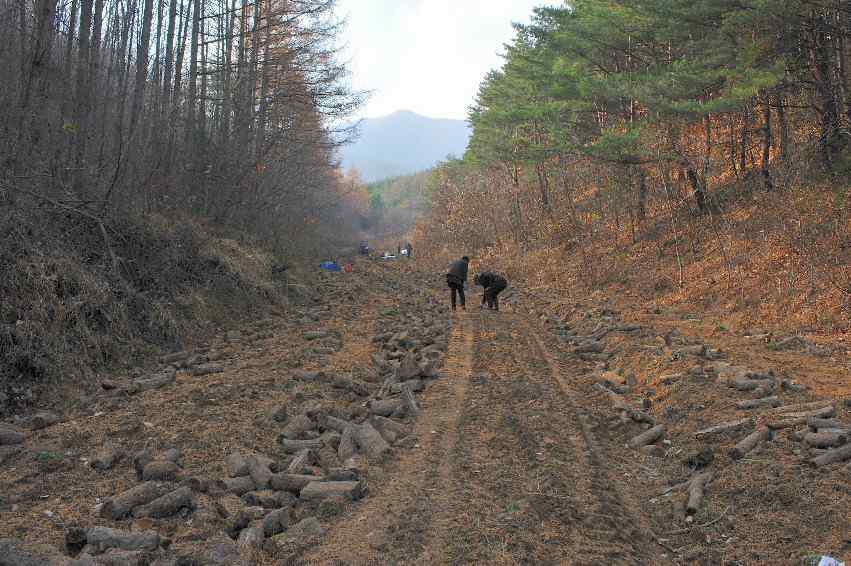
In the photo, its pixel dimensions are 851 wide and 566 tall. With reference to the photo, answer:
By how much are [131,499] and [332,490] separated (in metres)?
1.43

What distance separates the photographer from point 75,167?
10.4 meters

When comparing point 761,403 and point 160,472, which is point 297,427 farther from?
point 761,403

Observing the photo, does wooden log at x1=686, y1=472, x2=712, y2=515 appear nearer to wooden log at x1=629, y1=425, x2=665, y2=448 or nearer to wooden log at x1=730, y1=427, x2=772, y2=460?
wooden log at x1=730, y1=427, x2=772, y2=460

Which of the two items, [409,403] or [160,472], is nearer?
[160,472]

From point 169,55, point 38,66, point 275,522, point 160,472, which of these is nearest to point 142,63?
point 169,55

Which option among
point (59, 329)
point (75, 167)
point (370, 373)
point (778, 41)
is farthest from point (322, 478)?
point (778, 41)

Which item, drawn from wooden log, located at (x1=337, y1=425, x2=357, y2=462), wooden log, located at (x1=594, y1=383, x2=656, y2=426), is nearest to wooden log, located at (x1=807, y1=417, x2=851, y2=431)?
wooden log, located at (x1=594, y1=383, x2=656, y2=426)

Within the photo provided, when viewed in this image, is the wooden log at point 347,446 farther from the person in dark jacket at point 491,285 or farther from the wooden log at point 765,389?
the person in dark jacket at point 491,285

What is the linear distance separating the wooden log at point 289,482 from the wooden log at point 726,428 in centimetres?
385

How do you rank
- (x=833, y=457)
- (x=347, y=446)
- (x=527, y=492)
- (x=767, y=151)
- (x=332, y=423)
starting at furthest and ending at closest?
(x=767, y=151) < (x=332, y=423) < (x=347, y=446) < (x=833, y=457) < (x=527, y=492)

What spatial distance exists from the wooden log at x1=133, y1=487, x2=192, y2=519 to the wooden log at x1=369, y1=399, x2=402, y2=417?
267 centimetres

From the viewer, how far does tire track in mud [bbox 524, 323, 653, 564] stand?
3.85 meters

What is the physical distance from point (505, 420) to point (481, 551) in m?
2.85

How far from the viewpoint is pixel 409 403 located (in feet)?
22.8
